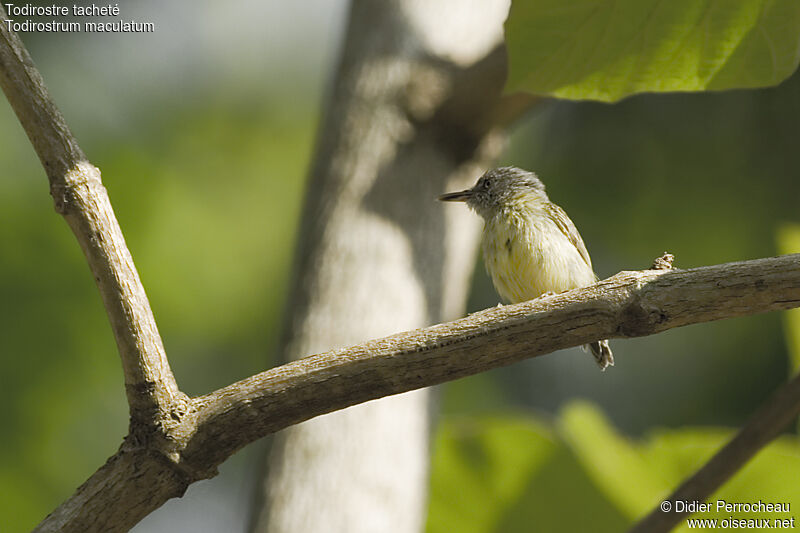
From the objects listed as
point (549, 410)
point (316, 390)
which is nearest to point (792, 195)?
point (549, 410)

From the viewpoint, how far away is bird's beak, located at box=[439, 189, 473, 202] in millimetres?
2615

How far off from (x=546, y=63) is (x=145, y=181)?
3186mm

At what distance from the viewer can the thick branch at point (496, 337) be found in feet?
3.96

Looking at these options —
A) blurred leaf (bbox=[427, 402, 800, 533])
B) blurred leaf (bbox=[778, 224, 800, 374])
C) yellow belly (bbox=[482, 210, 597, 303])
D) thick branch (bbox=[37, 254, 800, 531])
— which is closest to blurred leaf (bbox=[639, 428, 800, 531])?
blurred leaf (bbox=[427, 402, 800, 533])

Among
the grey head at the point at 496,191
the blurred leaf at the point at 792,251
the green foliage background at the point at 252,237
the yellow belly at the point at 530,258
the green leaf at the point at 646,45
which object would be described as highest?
the green foliage background at the point at 252,237

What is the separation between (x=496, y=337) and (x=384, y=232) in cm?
126

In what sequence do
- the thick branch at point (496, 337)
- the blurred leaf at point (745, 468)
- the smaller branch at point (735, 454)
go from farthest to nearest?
the blurred leaf at point (745, 468), the smaller branch at point (735, 454), the thick branch at point (496, 337)

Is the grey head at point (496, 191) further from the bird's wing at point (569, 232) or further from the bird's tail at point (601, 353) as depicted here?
the bird's tail at point (601, 353)

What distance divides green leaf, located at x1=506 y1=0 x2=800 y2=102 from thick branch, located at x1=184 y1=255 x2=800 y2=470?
2.36ft

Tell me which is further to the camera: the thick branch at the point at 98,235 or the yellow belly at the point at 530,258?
the yellow belly at the point at 530,258

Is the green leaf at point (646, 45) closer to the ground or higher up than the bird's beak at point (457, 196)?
closer to the ground

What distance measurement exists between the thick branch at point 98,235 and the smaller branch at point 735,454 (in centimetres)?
100

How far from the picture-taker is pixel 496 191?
9.48ft

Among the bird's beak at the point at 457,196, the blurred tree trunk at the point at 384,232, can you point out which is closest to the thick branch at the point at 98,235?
the blurred tree trunk at the point at 384,232
